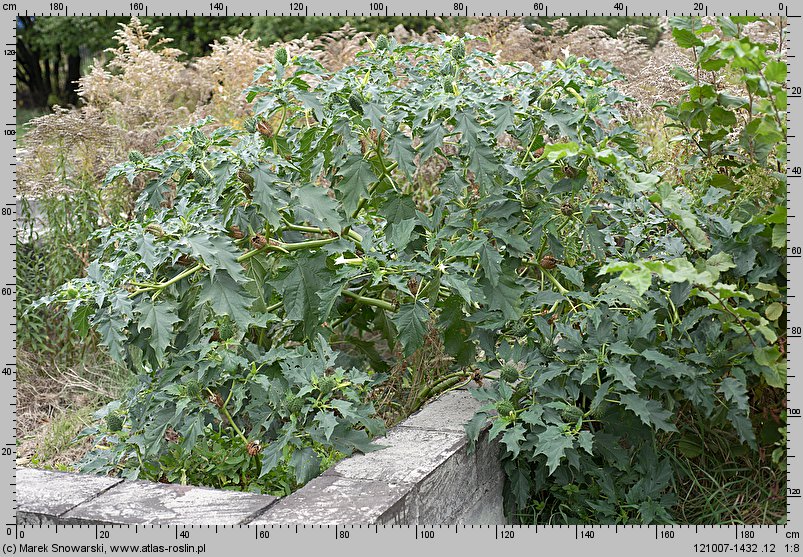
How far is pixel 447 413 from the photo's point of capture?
3.28m

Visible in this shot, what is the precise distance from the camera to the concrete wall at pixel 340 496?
8.18 ft

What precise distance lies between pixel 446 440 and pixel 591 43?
3.50 meters

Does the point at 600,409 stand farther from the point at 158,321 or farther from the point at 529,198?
the point at 158,321

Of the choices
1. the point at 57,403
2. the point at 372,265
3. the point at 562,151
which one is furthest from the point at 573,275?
the point at 57,403

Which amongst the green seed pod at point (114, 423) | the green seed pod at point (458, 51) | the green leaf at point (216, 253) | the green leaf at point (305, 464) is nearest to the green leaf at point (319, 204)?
the green leaf at point (216, 253)

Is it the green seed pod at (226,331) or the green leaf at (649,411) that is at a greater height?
the green seed pod at (226,331)

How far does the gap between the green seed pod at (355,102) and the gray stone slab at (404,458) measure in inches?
44.7

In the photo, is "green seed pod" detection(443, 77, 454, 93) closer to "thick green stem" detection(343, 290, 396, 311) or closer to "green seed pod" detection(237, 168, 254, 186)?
"green seed pod" detection(237, 168, 254, 186)

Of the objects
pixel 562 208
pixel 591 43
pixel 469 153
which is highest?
pixel 591 43

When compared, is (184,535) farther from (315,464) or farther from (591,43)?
(591,43)

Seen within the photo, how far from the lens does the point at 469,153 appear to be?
9.10ft

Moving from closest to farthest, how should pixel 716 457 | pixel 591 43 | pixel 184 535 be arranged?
pixel 184 535
pixel 716 457
pixel 591 43

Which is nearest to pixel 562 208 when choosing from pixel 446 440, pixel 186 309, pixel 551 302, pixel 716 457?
pixel 551 302

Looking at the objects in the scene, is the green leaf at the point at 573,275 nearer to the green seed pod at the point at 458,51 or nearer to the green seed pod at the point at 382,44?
the green seed pod at the point at 458,51
